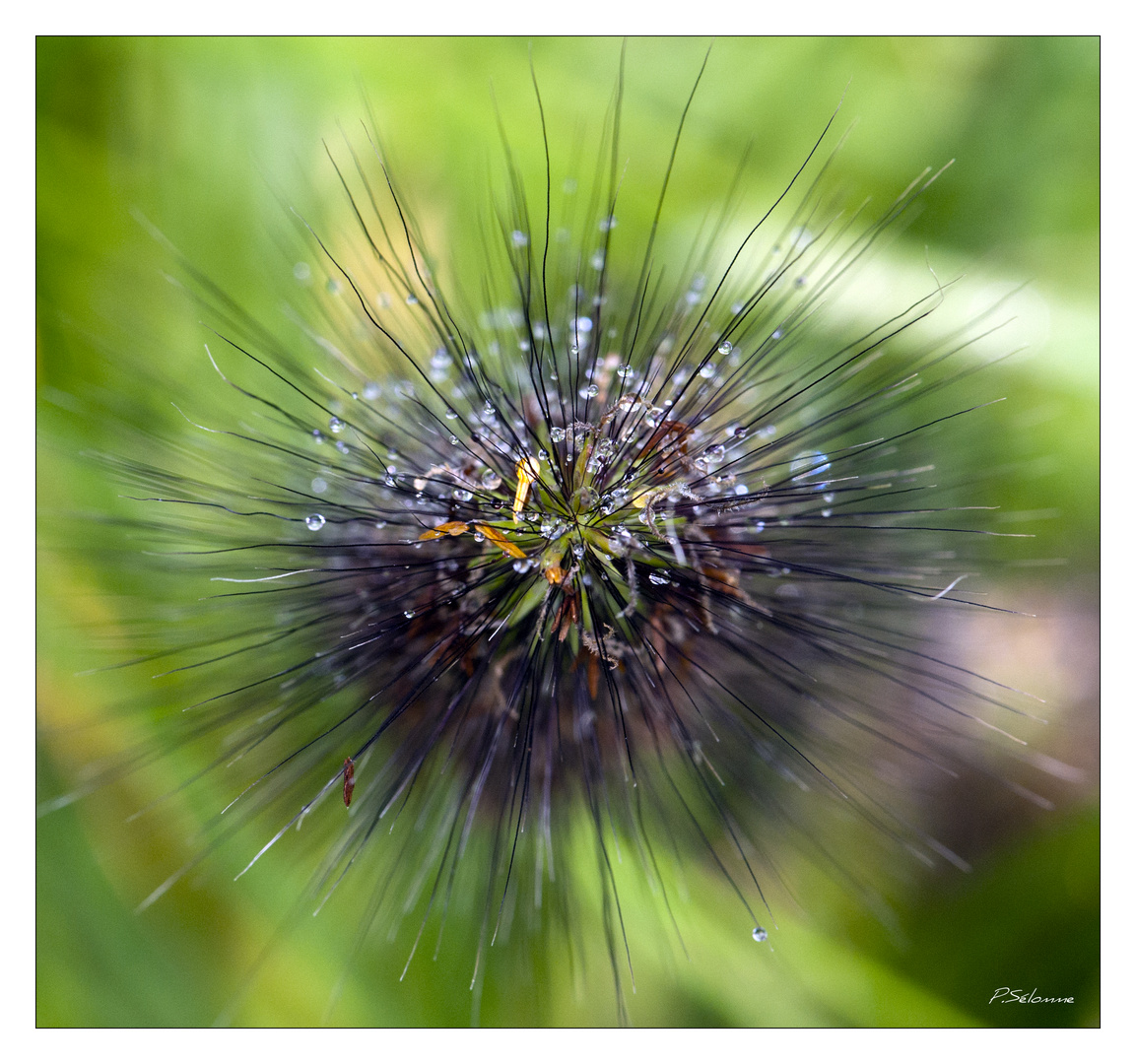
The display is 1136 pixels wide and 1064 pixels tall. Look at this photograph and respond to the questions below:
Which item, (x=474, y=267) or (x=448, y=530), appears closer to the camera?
(x=448, y=530)

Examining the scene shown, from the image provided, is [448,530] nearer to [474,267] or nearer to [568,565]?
[568,565]

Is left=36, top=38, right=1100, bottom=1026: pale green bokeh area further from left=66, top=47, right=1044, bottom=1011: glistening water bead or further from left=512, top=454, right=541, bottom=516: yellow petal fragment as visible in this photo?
left=512, top=454, right=541, bottom=516: yellow petal fragment

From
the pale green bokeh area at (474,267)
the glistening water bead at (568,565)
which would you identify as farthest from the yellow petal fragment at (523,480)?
the pale green bokeh area at (474,267)

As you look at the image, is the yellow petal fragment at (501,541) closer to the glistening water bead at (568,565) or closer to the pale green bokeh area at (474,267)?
the glistening water bead at (568,565)

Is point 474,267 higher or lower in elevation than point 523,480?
higher

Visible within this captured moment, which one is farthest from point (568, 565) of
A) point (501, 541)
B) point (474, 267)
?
point (474, 267)

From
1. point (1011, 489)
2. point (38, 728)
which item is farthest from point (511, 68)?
point (38, 728)
